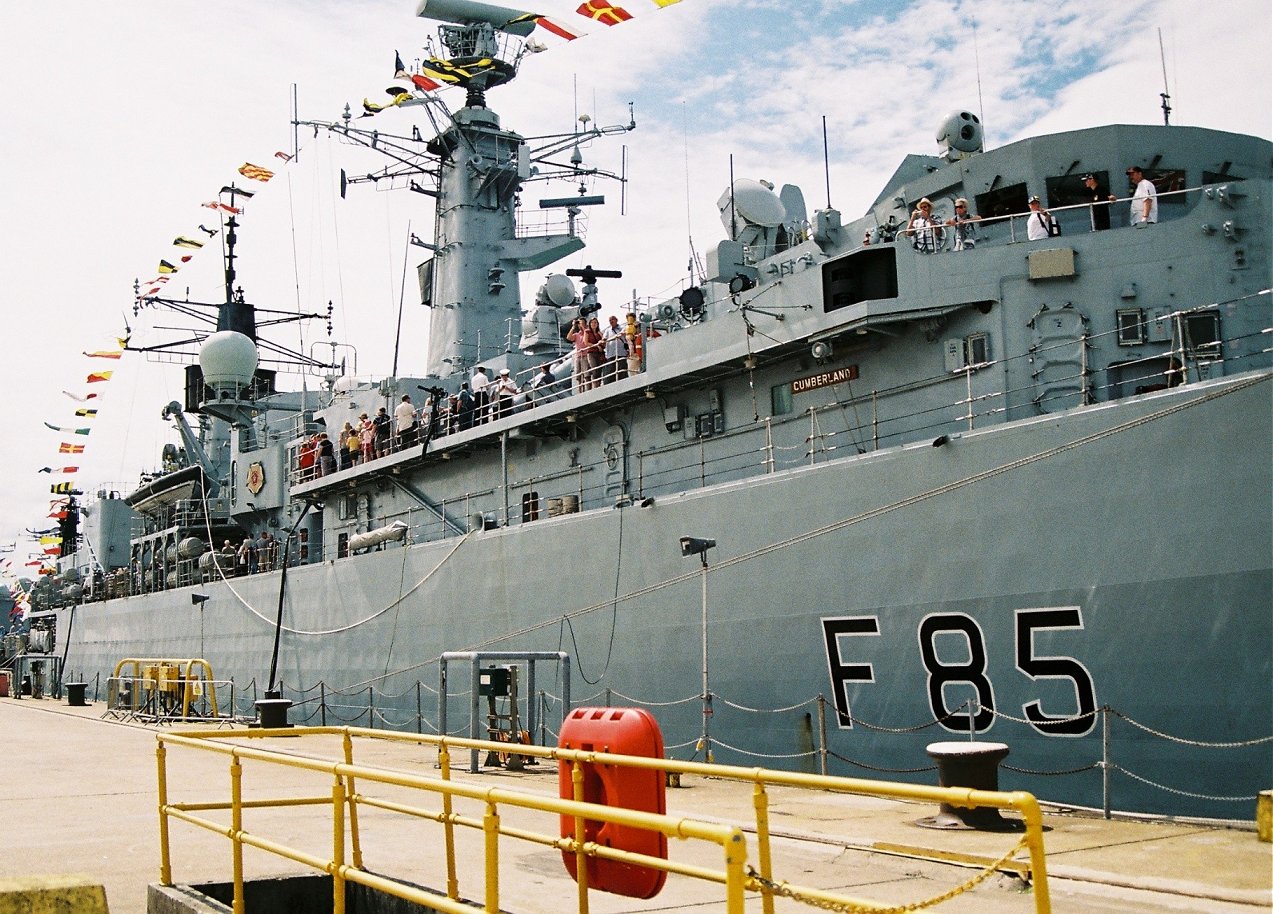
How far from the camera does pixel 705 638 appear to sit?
1252cm

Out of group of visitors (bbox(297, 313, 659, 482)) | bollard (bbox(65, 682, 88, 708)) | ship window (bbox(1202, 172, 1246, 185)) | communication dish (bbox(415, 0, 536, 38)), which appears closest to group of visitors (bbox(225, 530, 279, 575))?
group of visitors (bbox(297, 313, 659, 482))

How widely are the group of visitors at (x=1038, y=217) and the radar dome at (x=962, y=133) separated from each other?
0.91 meters

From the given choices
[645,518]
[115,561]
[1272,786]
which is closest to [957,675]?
[1272,786]

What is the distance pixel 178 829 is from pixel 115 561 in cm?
3378

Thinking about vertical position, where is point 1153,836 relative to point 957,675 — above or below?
below

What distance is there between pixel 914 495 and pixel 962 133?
15.0ft

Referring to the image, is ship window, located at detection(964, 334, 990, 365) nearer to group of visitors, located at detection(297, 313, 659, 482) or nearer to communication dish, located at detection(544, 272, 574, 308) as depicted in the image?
group of visitors, located at detection(297, 313, 659, 482)

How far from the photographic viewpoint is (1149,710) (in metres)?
8.84

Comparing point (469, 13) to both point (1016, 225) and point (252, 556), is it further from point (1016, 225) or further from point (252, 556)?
point (1016, 225)

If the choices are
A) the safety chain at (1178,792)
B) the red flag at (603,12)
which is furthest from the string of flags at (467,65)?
the safety chain at (1178,792)

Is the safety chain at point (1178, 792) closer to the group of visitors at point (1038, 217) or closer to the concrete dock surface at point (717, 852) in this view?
the concrete dock surface at point (717, 852)

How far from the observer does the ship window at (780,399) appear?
13.3 metres

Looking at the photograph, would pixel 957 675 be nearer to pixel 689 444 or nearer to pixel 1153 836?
pixel 1153 836

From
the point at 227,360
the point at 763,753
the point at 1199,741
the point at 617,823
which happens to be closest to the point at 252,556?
the point at 227,360
